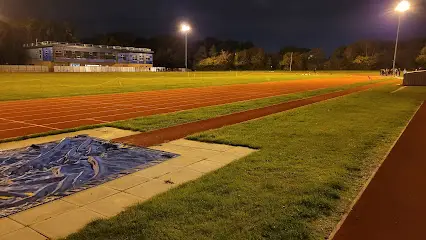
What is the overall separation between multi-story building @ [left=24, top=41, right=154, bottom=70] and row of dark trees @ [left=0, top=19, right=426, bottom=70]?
585 centimetres

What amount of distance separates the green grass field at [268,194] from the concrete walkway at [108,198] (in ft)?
0.88

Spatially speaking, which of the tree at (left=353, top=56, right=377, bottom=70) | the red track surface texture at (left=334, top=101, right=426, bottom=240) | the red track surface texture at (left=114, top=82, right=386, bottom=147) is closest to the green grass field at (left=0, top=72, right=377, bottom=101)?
the red track surface texture at (left=114, top=82, right=386, bottom=147)

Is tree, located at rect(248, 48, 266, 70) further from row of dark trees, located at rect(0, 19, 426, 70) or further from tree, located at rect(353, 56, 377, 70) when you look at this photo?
tree, located at rect(353, 56, 377, 70)

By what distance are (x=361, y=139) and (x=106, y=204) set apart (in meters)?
6.45

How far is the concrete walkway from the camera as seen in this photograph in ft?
13.0

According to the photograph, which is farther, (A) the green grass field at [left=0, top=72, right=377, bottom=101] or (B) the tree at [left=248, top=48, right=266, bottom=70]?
(B) the tree at [left=248, top=48, right=266, bottom=70]

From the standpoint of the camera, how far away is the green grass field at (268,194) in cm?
387

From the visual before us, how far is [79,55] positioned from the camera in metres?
97.6

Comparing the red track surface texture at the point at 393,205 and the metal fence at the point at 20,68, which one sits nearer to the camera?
the red track surface texture at the point at 393,205

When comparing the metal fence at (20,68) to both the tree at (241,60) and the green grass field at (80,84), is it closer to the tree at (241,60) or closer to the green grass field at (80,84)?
the green grass field at (80,84)

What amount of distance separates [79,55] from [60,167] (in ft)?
326

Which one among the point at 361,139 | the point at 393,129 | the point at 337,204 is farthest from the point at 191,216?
the point at 393,129

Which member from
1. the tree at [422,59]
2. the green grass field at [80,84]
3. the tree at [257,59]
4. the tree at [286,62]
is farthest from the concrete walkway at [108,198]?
the tree at [257,59]

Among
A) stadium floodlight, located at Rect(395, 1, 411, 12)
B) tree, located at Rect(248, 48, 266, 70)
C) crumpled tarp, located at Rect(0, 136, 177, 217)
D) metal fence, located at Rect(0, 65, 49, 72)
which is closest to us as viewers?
crumpled tarp, located at Rect(0, 136, 177, 217)
